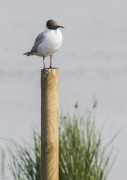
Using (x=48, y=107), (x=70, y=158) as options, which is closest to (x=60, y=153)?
(x=70, y=158)

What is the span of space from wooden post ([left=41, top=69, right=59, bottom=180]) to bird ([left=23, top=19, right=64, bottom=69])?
17 centimetres

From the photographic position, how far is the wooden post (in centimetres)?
900

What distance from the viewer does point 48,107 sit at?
9008mm

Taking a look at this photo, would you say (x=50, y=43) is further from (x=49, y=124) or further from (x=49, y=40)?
(x=49, y=124)

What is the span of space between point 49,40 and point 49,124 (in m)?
0.85

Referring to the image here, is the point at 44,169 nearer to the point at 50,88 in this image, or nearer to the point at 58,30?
the point at 50,88

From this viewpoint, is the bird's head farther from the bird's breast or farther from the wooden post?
the wooden post

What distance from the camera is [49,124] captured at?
904 centimetres

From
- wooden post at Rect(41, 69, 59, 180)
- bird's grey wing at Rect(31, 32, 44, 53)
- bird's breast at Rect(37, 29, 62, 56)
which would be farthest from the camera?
bird's grey wing at Rect(31, 32, 44, 53)

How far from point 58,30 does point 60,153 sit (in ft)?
4.26

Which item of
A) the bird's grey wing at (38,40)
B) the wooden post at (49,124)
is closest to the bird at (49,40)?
the bird's grey wing at (38,40)

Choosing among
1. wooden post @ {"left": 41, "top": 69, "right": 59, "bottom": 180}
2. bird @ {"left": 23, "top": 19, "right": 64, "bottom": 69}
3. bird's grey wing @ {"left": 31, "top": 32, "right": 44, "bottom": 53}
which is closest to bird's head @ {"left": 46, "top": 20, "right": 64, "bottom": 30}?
bird @ {"left": 23, "top": 19, "right": 64, "bottom": 69}

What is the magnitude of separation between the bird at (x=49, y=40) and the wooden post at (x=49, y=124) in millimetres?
173

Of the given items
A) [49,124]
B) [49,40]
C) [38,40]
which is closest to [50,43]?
[49,40]
